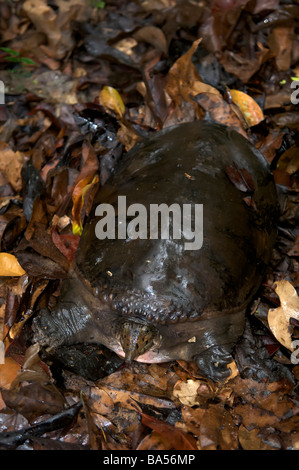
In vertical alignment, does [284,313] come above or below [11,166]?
below

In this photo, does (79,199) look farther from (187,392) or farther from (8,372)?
Result: (187,392)

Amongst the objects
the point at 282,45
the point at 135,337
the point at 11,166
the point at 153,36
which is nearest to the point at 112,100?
the point at 153,36

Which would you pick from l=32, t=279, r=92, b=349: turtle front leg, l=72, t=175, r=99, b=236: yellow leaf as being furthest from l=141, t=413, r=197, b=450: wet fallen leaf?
l=72, t=175, r=99, b=236: yellow leaf

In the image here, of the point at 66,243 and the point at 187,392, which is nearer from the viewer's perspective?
the point at 187,392

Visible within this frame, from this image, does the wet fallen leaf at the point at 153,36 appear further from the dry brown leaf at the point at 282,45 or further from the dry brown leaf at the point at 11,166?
the dry brown leaf at the point at 11,166

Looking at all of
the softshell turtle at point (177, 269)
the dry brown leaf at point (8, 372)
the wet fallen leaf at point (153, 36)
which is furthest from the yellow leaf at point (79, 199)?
the wet fallen leaf at point (153, 36)

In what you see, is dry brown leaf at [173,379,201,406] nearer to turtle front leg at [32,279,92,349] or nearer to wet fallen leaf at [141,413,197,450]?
wet fallen leaf at [141,413,197,450]

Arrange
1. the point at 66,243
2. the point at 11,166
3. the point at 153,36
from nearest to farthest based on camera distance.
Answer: the point at 66,243, the point at 11,166, the point at 153,36
